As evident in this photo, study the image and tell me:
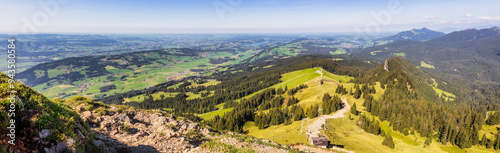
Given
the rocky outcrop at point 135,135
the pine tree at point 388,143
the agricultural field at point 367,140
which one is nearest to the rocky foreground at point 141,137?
the rocky outcrop at point 135,135

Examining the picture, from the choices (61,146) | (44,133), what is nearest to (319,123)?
(61,146)

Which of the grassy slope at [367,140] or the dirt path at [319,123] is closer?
the grassy slope at [367,140]

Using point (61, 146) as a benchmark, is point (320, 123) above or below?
below

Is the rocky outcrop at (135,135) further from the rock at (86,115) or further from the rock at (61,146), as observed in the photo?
the rock at (61,146)

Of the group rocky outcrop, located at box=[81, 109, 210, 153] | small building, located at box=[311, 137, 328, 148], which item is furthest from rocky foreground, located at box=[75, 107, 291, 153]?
small building, located at box=[311, 137, 328, 148]

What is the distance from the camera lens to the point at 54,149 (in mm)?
10016

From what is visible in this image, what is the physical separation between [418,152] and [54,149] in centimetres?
7482

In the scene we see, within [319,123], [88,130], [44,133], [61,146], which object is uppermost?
[44,133]

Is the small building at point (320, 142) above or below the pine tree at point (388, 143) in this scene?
above

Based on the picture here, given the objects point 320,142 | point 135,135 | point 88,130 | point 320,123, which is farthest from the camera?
point 320,123

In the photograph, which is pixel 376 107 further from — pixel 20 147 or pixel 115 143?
pixel 20 147

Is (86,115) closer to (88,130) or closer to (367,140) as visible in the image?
(88,130)

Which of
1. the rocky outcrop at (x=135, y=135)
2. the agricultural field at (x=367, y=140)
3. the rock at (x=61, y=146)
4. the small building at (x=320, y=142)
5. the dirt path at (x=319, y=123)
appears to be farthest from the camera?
the dirt path at (x=319, y=123)

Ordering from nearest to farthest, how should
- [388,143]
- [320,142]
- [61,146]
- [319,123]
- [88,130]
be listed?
[61,146] < [88,130] < [320,142] < [388,143] < [319,123]
